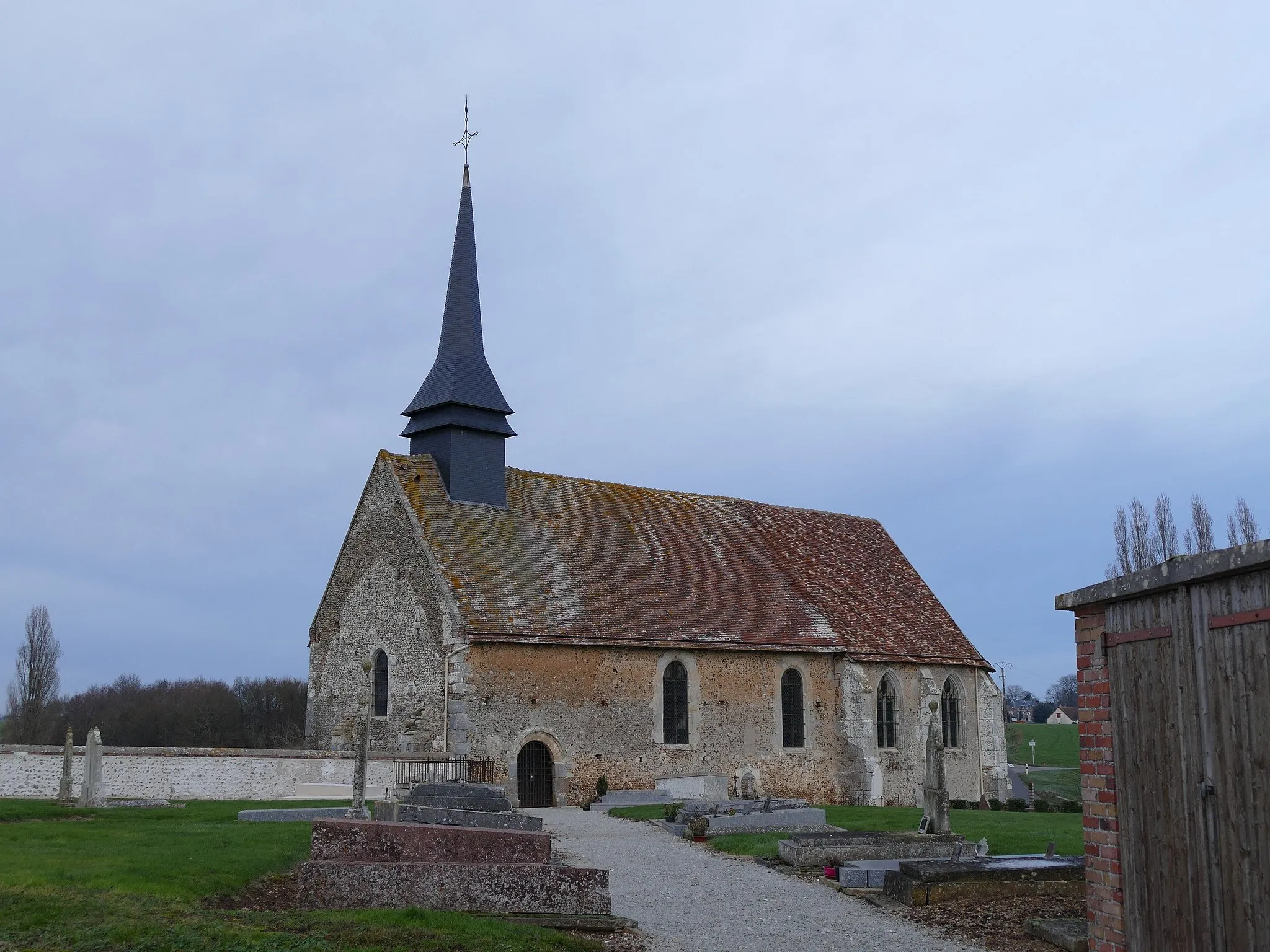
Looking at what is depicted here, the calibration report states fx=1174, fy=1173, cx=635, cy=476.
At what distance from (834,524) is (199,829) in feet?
76.0

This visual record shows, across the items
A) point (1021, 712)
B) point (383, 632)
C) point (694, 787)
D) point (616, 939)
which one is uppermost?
point (383, 632)

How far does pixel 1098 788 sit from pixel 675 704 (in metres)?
19.3

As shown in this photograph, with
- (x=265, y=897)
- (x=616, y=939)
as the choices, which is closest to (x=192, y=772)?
(x=265, y=897)

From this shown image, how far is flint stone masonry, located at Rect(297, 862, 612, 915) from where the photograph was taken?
9.50m

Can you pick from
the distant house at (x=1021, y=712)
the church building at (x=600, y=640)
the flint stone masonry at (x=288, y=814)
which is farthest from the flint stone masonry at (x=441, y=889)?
the distant house at (x=1021, y=712)

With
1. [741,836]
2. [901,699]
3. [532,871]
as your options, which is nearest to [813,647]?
[901,699]

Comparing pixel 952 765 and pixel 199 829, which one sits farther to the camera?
pixel 952 765

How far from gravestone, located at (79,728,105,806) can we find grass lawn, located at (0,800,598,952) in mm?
4981

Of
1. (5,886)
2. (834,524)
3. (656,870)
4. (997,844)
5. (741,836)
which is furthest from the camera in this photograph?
(834,524)

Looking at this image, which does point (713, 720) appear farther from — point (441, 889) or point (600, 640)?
point (441, 889)

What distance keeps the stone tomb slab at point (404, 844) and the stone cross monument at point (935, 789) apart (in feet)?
25.6

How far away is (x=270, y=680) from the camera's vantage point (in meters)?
61.6

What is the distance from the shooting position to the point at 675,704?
87.0 ft

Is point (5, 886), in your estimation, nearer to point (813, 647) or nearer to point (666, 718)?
point (666, 718)
